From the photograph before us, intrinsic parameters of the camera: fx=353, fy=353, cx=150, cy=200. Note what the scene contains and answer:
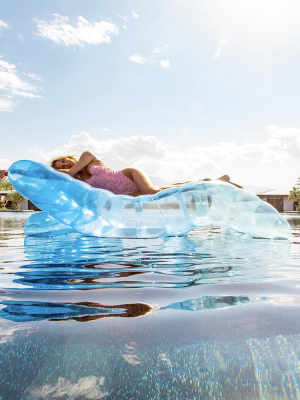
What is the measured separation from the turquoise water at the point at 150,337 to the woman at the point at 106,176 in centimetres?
356

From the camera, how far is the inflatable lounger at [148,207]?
4996 mm

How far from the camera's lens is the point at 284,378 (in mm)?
894

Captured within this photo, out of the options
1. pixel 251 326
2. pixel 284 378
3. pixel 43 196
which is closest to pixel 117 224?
pixel 43 196

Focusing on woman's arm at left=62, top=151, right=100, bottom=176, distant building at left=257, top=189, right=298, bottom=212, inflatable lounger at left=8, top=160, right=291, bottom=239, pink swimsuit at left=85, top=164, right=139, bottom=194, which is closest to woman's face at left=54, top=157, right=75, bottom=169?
woman's arm at left=62, top=151, right=100, bottom=176

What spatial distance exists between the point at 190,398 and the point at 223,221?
14.6ft

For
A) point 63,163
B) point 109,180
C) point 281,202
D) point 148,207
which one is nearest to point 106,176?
point 109,180

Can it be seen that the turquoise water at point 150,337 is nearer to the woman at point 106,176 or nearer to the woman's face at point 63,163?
the woman at point 106,176

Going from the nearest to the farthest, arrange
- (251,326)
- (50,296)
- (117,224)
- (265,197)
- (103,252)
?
(251,326)
(50,296)
(103,252)
(117,224)
(265,197)

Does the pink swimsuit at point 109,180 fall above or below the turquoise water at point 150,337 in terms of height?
above

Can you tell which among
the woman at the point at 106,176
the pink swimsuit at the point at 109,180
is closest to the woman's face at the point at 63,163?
the woman at the point at 106,176

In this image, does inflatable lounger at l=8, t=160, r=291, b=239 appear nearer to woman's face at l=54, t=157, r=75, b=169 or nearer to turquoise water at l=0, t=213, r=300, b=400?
woman's face at l=54, t=157, r=75, b=169

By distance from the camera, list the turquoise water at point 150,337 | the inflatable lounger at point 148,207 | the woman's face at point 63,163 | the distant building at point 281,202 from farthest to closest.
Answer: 1. the distant building at point 281,202
2. the woman's face at point 63,163
3. the inflatable lounger at point 148,207
4. the turquoise water at point 150,337

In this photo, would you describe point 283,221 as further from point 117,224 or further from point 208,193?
point 117,224

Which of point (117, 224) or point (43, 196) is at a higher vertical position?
point (43, 196)
